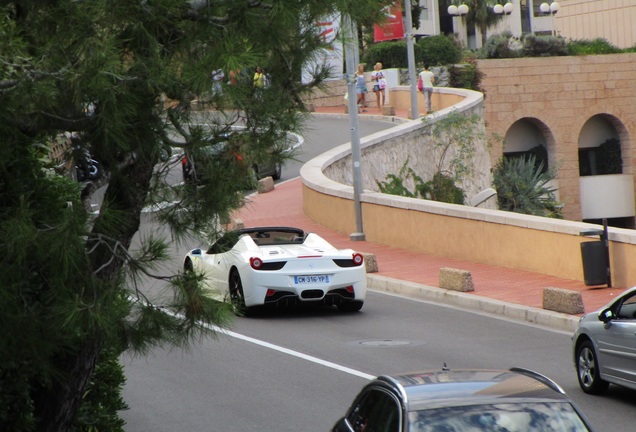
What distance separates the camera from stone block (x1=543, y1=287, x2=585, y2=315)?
15.7m

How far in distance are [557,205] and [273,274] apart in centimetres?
2813

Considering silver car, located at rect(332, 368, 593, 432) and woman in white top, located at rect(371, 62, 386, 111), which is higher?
woman in white top, located at rect(371, 62, 386, 111)

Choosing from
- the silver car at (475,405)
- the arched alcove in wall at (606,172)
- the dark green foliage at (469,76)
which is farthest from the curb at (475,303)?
the arched alcove in wall at (606,172)

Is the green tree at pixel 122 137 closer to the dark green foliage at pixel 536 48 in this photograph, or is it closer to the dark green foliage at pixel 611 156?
the dark green foliage at pixel 536 48

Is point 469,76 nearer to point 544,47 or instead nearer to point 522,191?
point 544,47

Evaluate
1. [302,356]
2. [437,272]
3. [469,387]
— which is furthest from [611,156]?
[469,387]

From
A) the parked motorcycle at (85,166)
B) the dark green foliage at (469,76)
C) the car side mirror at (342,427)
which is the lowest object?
the car side mirror at (342,427)

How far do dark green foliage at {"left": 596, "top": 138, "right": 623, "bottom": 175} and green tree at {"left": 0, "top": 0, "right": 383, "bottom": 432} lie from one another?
46.4 meters

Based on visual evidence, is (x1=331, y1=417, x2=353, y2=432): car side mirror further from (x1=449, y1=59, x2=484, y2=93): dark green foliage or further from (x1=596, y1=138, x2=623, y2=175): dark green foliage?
(x1=596, y1=138, x2=623, y2=175): dark green foliage

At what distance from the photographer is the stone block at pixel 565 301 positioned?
618 inches

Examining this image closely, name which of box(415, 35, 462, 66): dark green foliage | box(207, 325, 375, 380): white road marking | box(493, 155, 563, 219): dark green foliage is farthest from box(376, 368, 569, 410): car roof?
box(415, 35, 462, 66): dark green foliage

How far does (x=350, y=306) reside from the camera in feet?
56.3

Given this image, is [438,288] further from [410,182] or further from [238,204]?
[410,182]

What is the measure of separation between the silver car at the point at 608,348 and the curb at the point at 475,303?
3.59m
